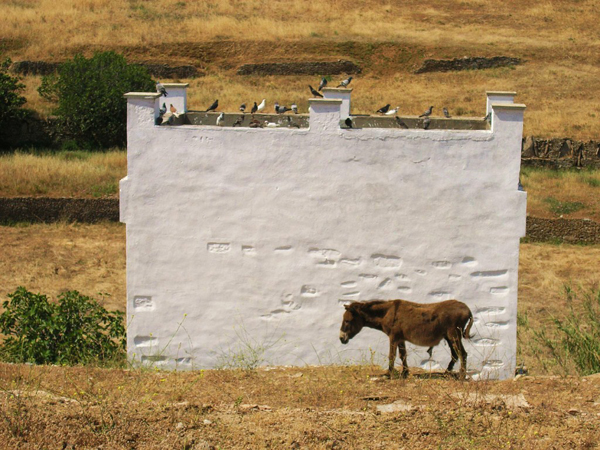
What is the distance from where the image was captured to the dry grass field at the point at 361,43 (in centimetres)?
3412

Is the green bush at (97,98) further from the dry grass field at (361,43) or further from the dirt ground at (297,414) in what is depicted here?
the dirt ground at (297,414)

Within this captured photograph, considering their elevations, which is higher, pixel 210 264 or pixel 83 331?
pixel 210 264

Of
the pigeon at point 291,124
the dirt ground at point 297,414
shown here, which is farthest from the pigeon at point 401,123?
the dirt ground at point 297,414

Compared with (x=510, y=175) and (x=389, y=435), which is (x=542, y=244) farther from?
(x=389, y=435)

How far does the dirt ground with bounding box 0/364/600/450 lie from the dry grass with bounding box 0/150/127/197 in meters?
16.8

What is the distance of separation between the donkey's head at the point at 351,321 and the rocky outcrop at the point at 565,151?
68.3ft

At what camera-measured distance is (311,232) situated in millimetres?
10750

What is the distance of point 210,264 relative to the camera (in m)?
10.9

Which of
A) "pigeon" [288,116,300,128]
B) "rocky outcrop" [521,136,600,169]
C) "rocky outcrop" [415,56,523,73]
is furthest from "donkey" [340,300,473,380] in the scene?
"rocky outcrop" [415,56,523,73]

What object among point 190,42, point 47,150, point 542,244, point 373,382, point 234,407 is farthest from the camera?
point 190,42

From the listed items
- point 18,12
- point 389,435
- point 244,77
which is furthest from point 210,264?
point 18,12

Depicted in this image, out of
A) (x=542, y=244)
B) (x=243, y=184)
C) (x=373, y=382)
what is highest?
(x=243, y=184)

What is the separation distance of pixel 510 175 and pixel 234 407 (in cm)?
542

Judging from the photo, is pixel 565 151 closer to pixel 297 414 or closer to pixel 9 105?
pixel 9 105
